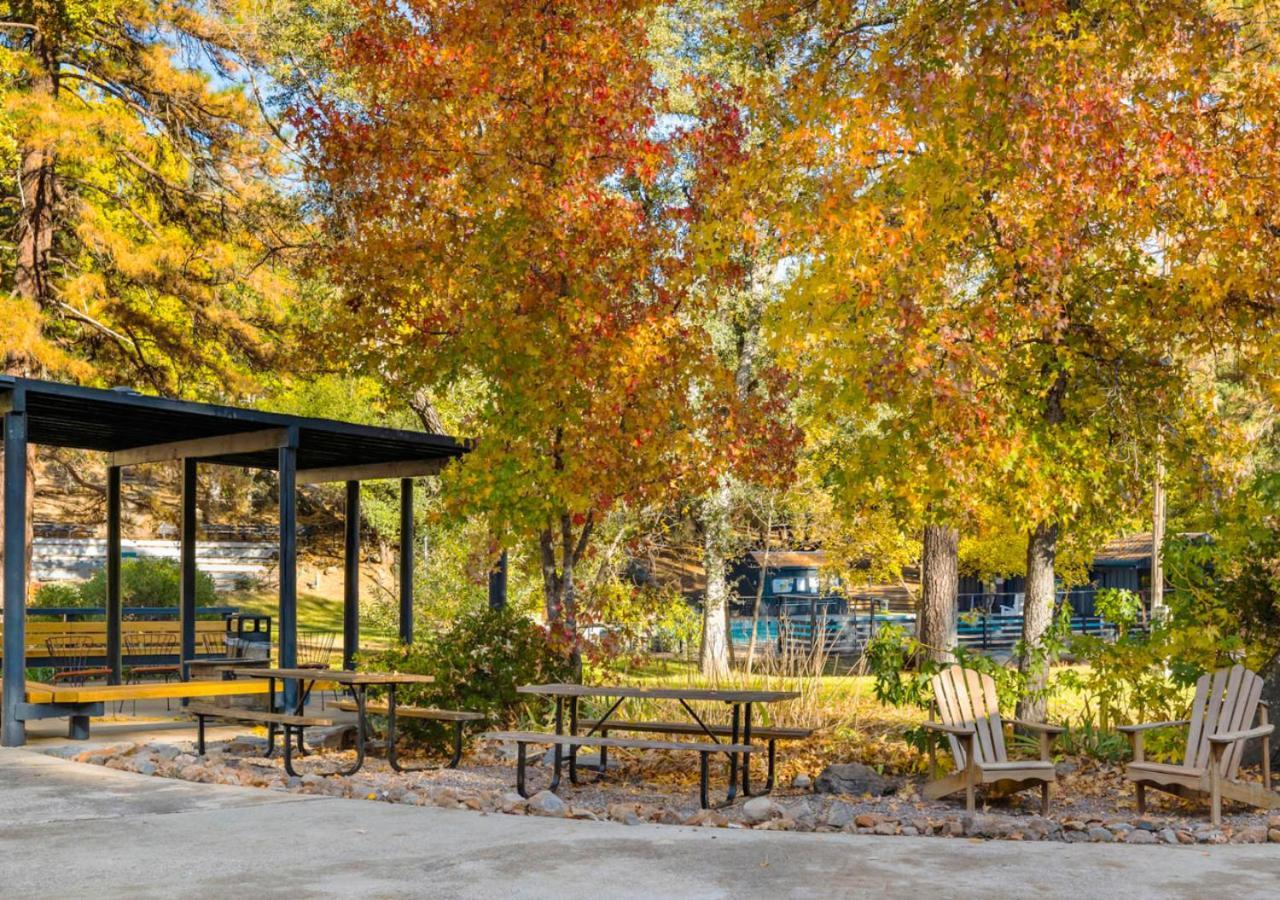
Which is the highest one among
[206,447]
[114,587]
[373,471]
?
[206,447]

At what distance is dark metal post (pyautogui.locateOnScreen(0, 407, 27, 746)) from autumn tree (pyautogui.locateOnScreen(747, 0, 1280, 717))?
19.8 feet

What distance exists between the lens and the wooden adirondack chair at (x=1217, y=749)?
7918 millimetres

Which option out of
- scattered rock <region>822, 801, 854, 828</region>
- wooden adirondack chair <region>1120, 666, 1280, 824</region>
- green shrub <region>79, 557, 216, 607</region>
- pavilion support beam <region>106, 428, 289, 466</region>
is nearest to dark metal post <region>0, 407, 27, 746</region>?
pavilion support beam <region>106, 428, 289, 466</region>

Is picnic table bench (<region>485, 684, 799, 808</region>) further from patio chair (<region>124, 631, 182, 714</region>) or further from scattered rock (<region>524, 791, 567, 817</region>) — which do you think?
patio chair (<region>124, 631, 182, 714</region>)

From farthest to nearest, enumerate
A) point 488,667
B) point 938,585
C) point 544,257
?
point 938,585
point 544,257
point 488,667

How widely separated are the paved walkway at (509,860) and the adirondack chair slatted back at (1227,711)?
152cm

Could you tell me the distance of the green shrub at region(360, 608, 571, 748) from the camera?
36.5 ft

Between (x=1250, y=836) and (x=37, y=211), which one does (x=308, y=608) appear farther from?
(x=1250, y=836)

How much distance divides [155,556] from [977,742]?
3305cm

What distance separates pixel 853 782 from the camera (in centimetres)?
931

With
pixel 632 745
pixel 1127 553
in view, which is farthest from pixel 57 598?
pixel 1127 553

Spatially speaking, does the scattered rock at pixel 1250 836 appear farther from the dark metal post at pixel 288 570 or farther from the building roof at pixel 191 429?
the building roof at pixel 191 429

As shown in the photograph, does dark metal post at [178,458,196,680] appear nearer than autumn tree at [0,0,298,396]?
Yes

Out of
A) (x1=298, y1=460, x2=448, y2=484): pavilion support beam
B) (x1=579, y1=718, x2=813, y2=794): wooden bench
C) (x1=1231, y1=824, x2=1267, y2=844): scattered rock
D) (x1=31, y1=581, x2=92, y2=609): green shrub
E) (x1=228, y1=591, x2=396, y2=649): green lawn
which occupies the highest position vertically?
(x1=298, y1=460, x2=448, y2=484): pavilion support beam
